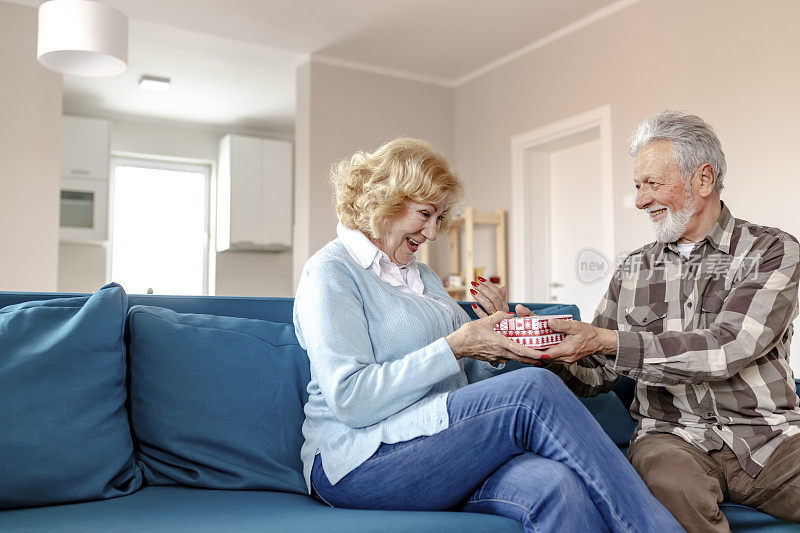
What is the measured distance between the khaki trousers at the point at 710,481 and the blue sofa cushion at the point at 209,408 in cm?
77

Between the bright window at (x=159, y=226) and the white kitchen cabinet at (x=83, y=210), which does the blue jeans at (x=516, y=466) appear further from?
the bright window at (x=159, y=226)

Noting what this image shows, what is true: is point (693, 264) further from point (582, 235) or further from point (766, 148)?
point (582, 235)

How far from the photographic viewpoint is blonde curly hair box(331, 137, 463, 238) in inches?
69.1

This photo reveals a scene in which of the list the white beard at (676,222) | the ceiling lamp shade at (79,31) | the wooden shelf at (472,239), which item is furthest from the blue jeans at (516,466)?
the wooden shelf at (472,239)

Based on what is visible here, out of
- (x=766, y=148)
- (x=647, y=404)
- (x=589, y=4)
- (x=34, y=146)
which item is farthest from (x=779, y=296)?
(x=34, y=146)

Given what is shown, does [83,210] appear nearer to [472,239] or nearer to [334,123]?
[334,123]

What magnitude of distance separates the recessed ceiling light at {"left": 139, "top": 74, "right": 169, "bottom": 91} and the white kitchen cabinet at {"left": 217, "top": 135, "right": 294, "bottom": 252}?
3.13ft

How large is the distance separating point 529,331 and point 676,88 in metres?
3.30

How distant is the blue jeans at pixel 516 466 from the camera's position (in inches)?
52.8

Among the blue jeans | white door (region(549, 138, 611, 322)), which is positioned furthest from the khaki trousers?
white door (region(549, 138, 611, 322))

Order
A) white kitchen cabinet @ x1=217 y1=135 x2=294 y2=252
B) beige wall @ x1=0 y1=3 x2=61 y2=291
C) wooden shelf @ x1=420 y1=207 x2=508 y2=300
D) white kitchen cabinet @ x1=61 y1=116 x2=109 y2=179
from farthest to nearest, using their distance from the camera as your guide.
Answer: white kitchen cabinet @ x1=217 y1=135 x2=294 y2=252 < white kitchen cabinet @ x1=61 y1=116 x2=109 y2=179 < wooden shelf @ x1=420 y1=207 x2=508 y2=300 < beige wall @ x1=0 y1=3 x2=61 y2=291

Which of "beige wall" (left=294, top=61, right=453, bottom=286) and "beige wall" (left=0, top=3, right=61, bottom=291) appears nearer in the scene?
"beige wall" (left=0, top=3, right=61, bottom=291)

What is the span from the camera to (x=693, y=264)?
1.88 metres

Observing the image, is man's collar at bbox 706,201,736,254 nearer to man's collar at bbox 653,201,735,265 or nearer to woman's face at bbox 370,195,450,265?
man's collar at bbox 653,201,735,265
